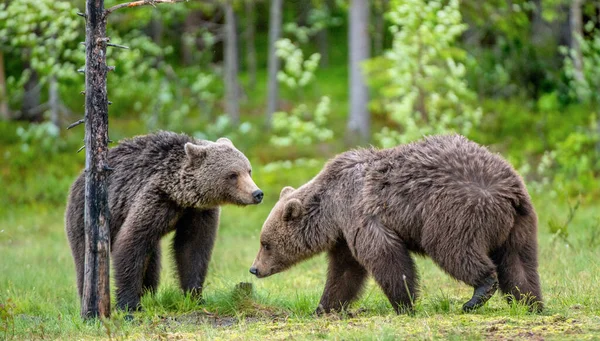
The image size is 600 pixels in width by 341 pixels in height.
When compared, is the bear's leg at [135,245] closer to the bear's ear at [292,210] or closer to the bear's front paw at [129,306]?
the bear's front paw at [129,306]

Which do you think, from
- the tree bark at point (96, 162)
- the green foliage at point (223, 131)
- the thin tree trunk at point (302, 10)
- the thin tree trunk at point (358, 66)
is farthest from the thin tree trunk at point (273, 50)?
the tree bark at point (96, 162)

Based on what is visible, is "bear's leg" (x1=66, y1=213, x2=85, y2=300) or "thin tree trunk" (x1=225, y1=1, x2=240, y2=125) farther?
"thin tree trunk" (x1=225, y1=1, x2=240, y2=125)

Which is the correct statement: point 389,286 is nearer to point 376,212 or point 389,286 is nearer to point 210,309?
point 376,212

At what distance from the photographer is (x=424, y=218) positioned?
7.60m

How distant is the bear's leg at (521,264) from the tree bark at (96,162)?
3740 millimetres

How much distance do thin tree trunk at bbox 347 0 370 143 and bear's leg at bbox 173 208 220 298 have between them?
12.0 metres

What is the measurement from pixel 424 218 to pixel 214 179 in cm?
273

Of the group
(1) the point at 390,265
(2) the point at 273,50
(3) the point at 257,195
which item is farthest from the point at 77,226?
(2) the point at 273,50

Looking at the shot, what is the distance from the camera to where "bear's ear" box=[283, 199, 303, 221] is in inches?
336

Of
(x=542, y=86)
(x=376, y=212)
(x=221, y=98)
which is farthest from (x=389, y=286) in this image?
(x=221, y=98)

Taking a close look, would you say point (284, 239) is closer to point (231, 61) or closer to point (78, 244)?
point (78, 244)

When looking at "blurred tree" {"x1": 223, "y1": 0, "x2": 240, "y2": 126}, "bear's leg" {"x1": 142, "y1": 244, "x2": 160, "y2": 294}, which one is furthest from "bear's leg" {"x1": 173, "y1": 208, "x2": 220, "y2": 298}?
"blurred tree" {"x1": 223, "y1": 0, "x2": 240, "y2": 126}

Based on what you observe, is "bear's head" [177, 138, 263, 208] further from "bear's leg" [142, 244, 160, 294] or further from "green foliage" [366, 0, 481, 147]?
"green foliage" [366, 0, 481, 147]

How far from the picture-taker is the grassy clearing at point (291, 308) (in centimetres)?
670
